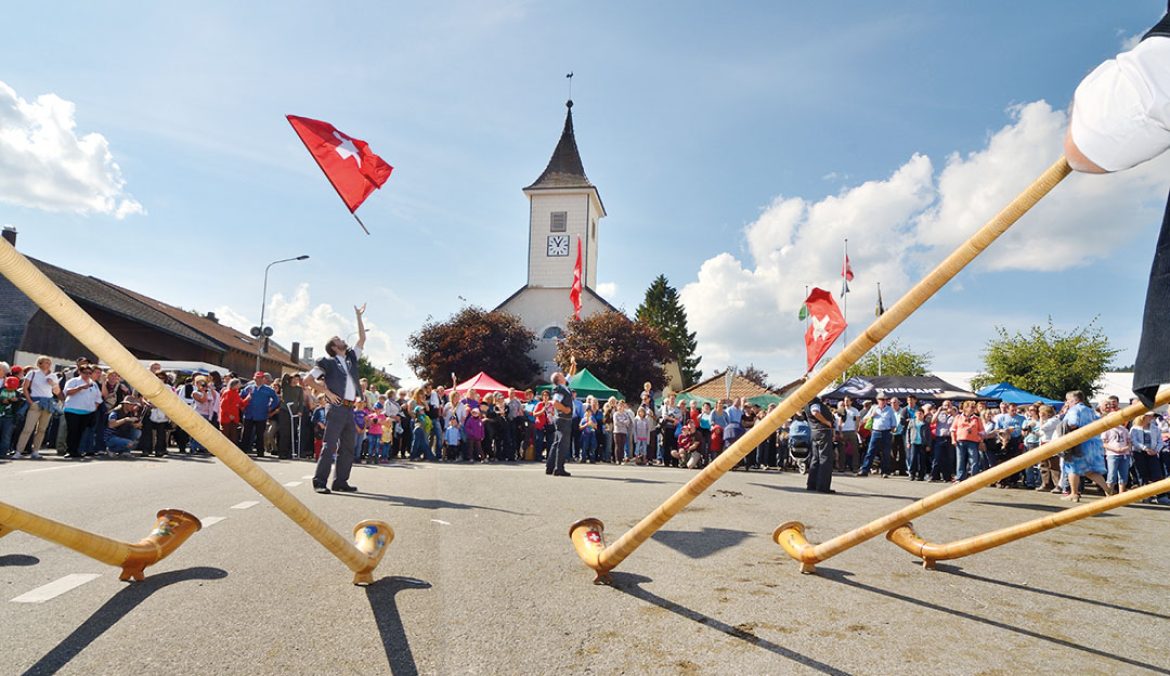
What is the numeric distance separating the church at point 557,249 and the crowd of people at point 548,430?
26.2 m

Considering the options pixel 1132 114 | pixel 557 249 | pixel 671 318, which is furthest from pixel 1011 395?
pixel 671 318

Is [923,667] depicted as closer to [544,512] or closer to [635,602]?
[635,602]

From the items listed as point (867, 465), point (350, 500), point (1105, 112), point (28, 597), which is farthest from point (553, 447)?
point (1105, 112)

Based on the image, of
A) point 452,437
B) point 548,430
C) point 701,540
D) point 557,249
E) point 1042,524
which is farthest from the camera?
point 557,249

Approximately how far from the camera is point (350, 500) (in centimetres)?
790

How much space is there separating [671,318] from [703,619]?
68.9 meters

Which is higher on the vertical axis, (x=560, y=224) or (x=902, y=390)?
(x=560, y=224)

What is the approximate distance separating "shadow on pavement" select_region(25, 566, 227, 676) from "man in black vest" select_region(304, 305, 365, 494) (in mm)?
4058

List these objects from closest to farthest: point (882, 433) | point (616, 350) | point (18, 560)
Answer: point (18, 560)
point (882, 433)
point (616, 350)

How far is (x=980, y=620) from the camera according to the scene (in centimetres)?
383

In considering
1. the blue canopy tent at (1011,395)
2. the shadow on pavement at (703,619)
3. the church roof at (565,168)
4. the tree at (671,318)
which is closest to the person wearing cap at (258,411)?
the shadow on pavement at (703,619)

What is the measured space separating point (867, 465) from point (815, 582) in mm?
12836

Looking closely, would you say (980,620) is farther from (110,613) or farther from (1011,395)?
(1011,395)

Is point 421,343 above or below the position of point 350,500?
above
